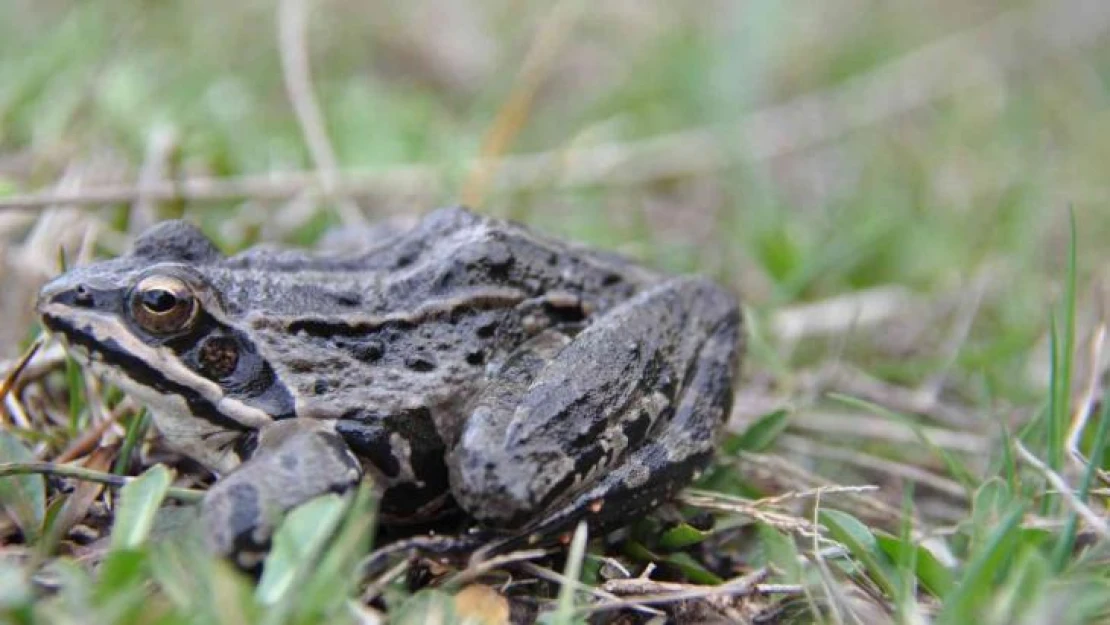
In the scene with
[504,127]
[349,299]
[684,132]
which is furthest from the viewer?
[684,132]

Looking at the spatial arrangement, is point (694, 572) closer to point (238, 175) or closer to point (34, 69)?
point (238, 175)

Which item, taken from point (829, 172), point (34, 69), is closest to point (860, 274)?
point (829, 172)

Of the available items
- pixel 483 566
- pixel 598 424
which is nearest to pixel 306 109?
pixel 598 424

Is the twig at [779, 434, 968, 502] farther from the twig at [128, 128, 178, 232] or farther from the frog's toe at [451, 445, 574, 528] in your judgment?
the twig at [128, 128, 178, 232]

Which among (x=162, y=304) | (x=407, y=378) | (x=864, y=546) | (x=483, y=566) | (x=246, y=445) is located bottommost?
(x=864, y=546)

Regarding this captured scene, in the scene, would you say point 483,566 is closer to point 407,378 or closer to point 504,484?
point 504,484

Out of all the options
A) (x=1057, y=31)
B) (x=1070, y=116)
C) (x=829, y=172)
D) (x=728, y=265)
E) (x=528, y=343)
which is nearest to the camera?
(x=528, y=343)

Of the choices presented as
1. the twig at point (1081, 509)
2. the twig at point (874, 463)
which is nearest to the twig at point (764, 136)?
the twig at point (874, 463)

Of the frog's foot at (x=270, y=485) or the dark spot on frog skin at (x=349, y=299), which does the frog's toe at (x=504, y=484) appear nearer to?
the frog's foot at (x=270, y=485)
